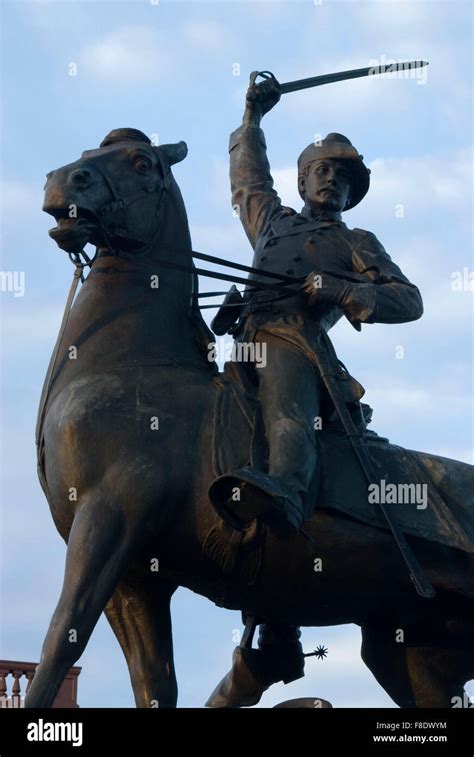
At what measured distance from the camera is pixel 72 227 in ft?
34.1

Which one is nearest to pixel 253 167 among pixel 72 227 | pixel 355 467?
pixel 72 227

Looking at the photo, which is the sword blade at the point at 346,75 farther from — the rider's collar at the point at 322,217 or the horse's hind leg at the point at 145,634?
the horse's hind leg at the point at 145,634

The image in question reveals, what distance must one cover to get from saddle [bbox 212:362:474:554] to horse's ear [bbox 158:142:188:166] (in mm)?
1347

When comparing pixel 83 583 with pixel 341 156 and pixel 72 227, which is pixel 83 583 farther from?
pixel 341 156

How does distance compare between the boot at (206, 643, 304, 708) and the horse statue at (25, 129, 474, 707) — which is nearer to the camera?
the horse statue at (25, 129, 474, 707)

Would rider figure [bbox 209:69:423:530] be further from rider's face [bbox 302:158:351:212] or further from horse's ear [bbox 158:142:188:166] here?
horse's ear [bbox 158:142:188:166]

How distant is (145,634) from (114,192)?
263 centimetres

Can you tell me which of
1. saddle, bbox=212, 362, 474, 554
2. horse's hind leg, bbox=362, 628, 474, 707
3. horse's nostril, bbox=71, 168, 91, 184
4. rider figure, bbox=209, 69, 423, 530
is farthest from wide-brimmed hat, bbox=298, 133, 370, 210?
horse's hind leg, bbox=362, 628, 474, 707

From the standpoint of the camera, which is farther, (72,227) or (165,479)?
(72,227)

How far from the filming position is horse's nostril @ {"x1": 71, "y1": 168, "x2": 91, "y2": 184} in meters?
10.5

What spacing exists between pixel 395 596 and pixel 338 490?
2.66ft
